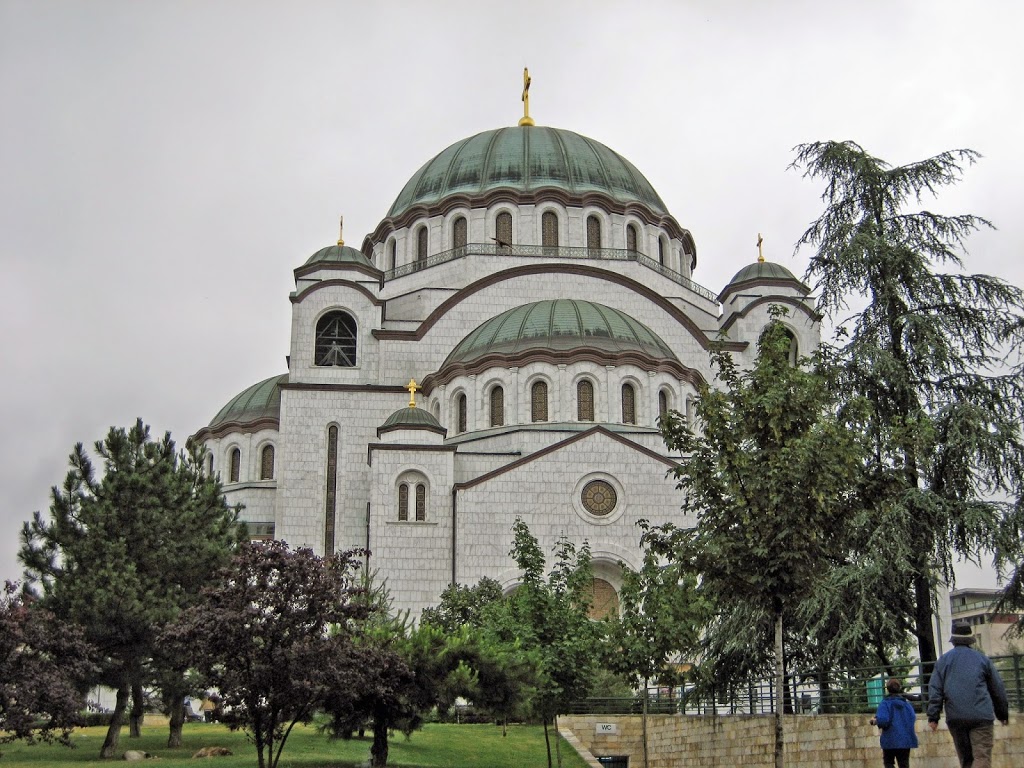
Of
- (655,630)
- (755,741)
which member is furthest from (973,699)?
(655,630)

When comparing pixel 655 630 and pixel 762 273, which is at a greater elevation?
pixel 762 273

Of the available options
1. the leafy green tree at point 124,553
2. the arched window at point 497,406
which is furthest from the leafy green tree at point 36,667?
the arched window at point 497,406

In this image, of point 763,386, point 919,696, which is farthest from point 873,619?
point 763,386

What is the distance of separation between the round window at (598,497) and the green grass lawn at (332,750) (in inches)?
344

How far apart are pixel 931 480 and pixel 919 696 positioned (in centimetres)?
396

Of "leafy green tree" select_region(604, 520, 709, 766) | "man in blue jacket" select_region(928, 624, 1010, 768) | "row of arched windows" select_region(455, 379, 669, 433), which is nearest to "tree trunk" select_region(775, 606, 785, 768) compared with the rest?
"man in blue jacket" select_region(928, 624, 1010, 768)

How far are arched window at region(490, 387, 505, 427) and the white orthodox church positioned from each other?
52 mm

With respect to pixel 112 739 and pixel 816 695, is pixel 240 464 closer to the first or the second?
pixel 112 739

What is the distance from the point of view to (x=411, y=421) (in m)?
33.5

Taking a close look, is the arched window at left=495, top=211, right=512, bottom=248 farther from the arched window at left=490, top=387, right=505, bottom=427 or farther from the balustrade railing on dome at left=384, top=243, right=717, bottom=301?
the arched window at left=490, top=387, right=505, bottom=427

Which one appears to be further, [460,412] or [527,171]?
[527,171]

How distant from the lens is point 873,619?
55.8 feet

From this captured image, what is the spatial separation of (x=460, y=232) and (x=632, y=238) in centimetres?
639

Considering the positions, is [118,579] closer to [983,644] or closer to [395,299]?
[395,299]
